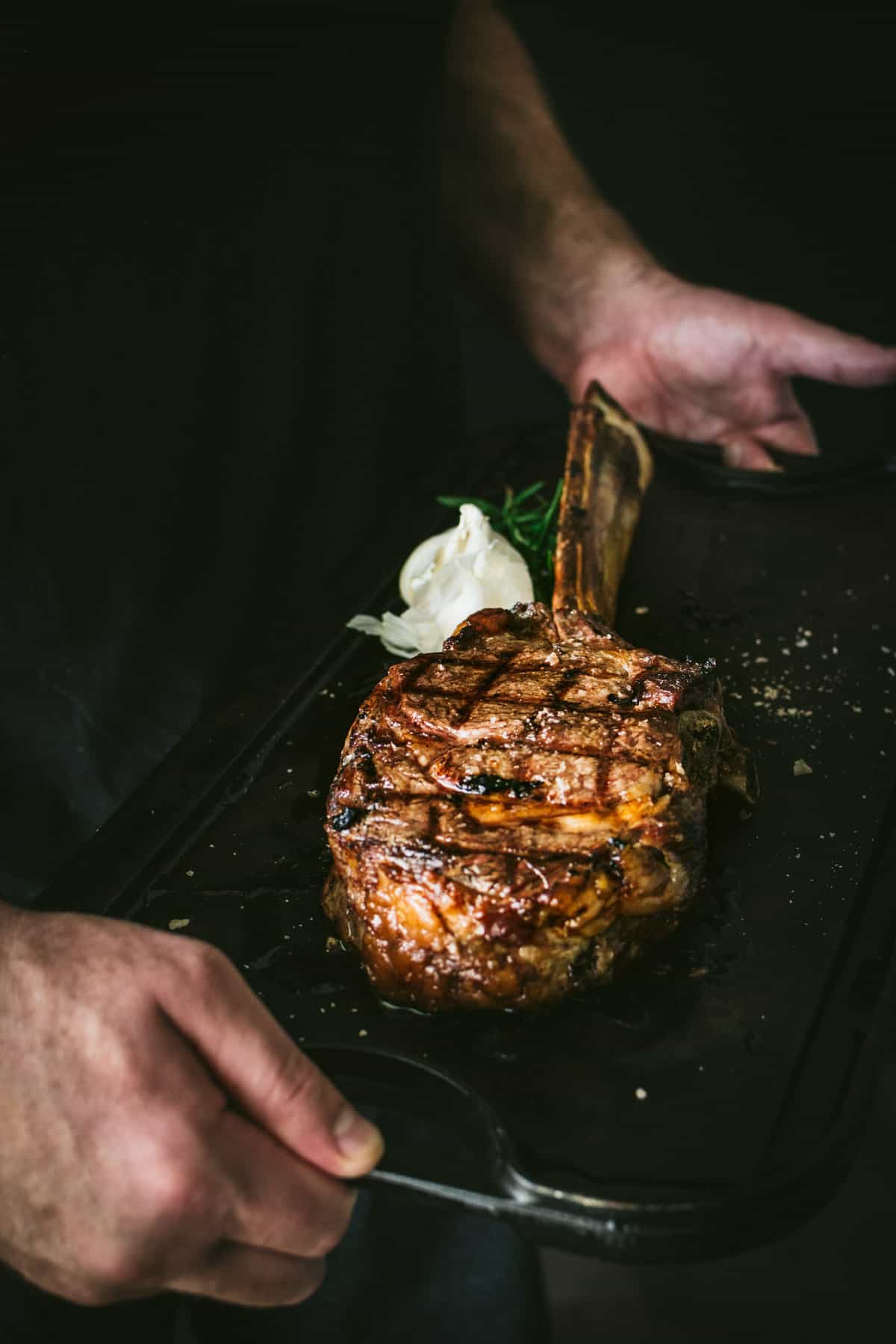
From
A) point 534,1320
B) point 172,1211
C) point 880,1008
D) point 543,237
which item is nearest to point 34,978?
point 172,1211

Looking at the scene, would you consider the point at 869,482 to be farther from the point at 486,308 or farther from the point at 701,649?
the point at 486,308

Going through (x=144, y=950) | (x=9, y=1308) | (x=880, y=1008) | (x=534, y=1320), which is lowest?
(x=534, y=1320)

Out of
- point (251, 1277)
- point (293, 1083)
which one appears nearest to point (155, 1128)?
point (293, 1083)

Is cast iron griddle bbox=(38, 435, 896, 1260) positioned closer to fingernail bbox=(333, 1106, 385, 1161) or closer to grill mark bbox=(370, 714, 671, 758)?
fingernail bbox=(333, 1106, 385, 1161)

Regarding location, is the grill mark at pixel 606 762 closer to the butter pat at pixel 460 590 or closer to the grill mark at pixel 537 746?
the grill mark at pixel 537 746

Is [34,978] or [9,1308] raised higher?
[34,978]

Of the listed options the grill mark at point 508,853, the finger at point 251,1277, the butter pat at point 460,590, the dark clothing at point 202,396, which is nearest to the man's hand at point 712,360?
the dark clothing at point 202,396

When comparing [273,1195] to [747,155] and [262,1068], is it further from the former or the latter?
[747,155]
